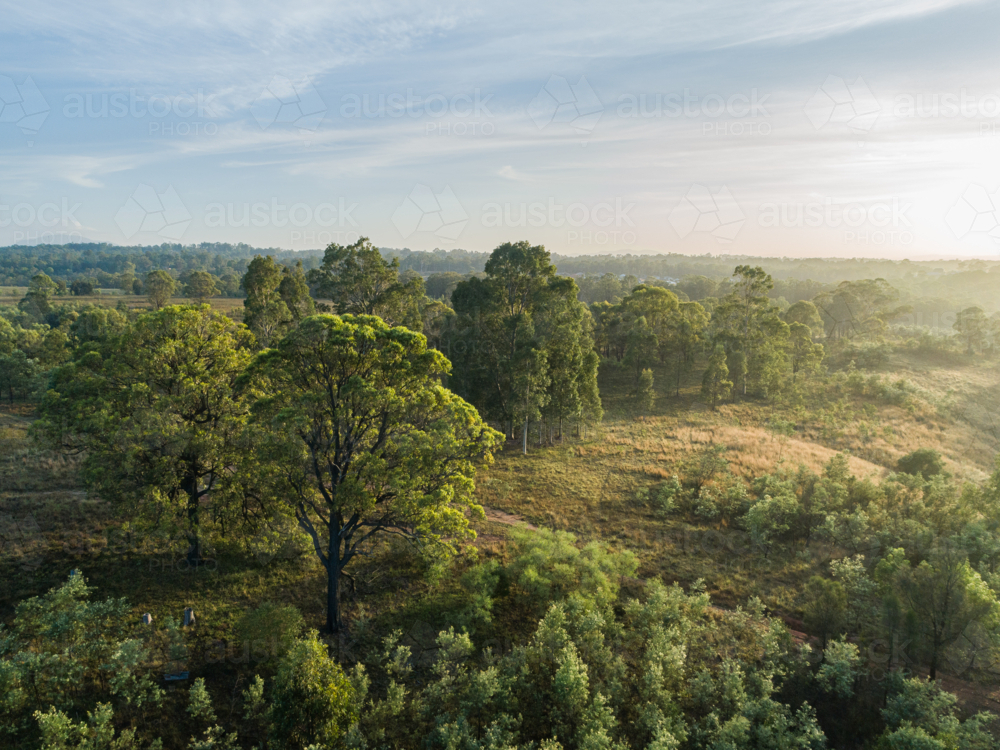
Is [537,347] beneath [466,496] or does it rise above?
above

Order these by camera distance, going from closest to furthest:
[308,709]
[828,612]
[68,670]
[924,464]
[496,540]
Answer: [308,709] → [68,670] → [828,612] → [496,540] → [924,464]

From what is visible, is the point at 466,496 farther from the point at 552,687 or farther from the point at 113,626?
the point at 113,626

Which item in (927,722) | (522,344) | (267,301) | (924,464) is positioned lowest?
(927,722)

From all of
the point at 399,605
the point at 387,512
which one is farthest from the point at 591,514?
the point at 387,512

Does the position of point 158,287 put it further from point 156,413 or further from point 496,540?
point 496,540

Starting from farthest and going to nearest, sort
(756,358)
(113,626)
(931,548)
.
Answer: (756,358)
(931,548)
(113,626)

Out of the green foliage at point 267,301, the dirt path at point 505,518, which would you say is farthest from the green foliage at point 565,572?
the green foliage at point 267,301

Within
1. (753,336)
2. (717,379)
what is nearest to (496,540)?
(717,379)

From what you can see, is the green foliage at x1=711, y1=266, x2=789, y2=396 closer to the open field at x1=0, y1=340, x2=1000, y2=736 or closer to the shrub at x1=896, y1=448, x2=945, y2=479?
the open field at x1=0, y1=340, x2=1000, y2=736
